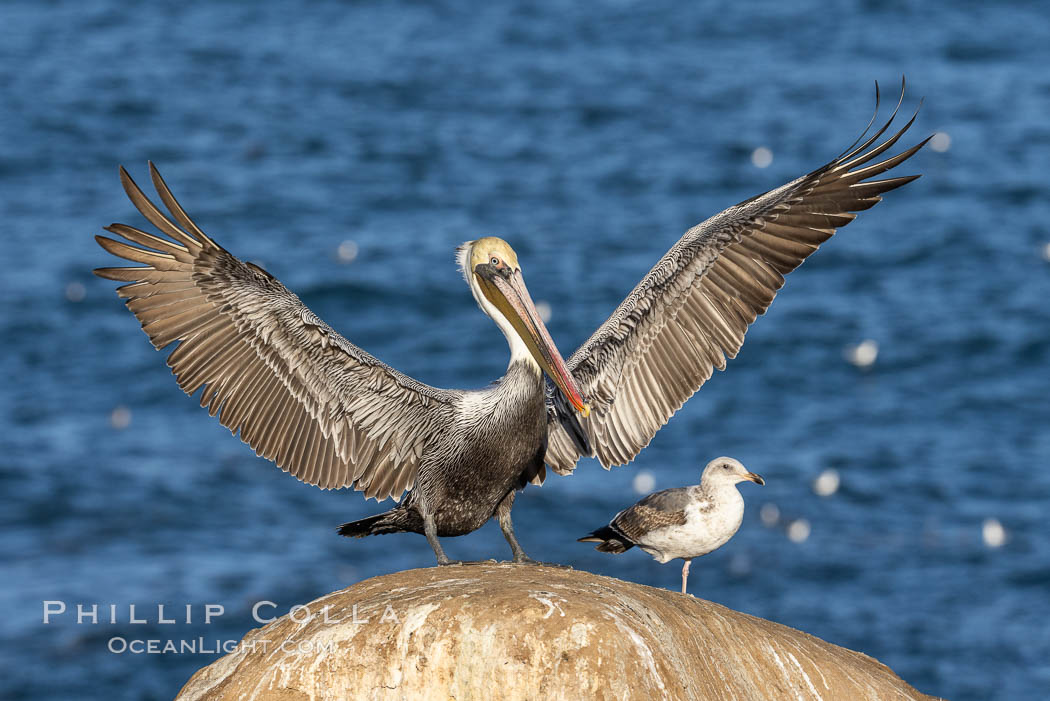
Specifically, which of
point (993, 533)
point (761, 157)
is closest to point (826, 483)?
point (993, 533)

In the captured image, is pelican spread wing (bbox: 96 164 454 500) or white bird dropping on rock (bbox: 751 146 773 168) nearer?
pelican spread wing (bbox: 96 164 454 500)

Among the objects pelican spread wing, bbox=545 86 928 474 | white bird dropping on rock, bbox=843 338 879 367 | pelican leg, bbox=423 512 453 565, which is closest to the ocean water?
white bird dropping on rock, bbox=843 338 879 367

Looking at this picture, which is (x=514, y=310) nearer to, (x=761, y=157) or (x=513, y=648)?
(x=513, y=648)

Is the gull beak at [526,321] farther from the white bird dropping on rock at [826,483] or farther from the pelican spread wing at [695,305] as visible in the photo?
the white bird dropping on rock at [826,483]

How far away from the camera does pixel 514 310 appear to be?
350 inches

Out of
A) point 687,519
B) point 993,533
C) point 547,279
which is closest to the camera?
point 687,519

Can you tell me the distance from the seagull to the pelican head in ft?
4.02

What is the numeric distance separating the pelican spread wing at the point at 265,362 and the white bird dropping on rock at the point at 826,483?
14.7m

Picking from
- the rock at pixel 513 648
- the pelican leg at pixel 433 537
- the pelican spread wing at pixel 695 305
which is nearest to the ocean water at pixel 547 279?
the pelican spread wing at pixel 695 305

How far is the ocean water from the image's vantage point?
66.5 feet

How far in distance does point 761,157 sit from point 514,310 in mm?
26204

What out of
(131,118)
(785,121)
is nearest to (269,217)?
(131,118)

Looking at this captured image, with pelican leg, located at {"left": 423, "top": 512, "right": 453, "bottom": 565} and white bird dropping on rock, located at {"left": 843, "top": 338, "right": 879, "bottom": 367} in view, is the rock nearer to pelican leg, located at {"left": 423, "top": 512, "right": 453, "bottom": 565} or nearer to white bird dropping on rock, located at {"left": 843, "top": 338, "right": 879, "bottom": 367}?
pelican leg, located at {"left": 423, "top": 512, "right": 453, "bottom": 565}

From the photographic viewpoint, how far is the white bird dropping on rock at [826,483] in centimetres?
2267
